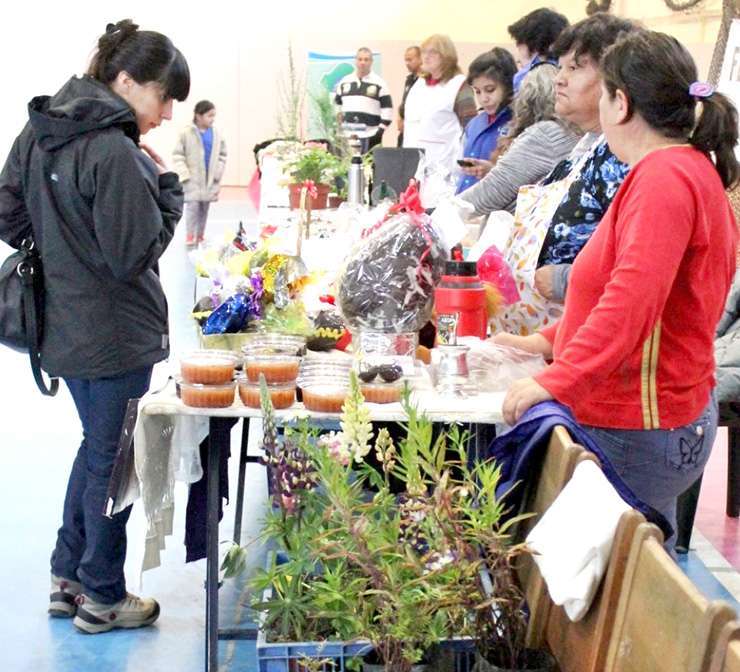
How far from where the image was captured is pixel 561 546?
5.48 feet

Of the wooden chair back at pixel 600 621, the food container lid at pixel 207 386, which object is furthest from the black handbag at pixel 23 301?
the wooden chair back at pixel 600 621

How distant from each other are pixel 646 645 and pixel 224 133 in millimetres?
15100

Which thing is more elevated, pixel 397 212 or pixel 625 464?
pixel 397 212

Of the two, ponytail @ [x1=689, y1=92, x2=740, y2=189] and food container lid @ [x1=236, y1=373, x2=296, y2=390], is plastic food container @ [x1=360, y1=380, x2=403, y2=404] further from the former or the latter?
ponytail @ [x1=689, y1=92, x2=740, y2=189]

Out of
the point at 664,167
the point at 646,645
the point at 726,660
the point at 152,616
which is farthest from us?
the point at 152,616

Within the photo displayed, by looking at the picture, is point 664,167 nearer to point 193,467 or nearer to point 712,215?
point 712,215

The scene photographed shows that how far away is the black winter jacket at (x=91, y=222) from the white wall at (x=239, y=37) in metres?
13.0

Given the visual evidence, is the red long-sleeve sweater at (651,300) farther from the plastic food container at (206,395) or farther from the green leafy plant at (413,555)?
the plastic food container at (206,395)

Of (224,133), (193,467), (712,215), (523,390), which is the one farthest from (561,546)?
(224,133)

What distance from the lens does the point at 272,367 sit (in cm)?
236

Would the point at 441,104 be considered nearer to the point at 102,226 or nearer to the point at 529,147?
the point at 529,147

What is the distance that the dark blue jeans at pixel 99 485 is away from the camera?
2.91 metres

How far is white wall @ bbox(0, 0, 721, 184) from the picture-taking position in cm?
1536

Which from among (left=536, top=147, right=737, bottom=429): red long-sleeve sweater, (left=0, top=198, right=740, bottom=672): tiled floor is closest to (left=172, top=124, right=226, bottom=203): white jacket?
(left=0, top=198, right=740, bottom=672): tiled floor
